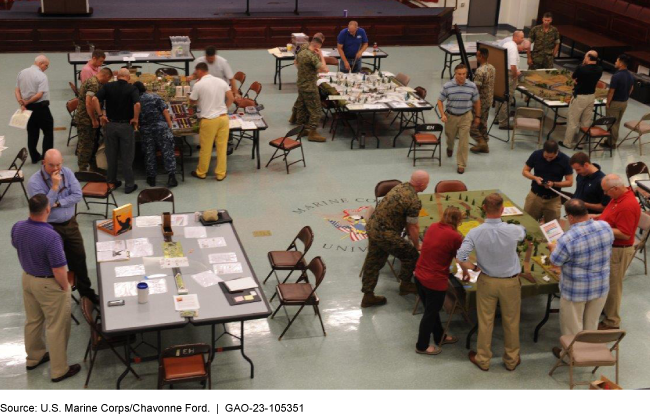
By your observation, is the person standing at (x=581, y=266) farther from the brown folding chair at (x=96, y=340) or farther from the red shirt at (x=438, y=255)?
the brown folding chair at (x=96, y=340)

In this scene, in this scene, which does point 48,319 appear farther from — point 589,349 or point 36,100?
point 36,100

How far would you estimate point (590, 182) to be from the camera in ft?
26.5

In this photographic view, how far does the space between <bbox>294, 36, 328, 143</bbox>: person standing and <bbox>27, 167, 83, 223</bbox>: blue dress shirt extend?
19.1ft

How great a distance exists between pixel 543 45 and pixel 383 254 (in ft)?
30.7

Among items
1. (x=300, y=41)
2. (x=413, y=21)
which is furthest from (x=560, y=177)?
(x=413, y=21)

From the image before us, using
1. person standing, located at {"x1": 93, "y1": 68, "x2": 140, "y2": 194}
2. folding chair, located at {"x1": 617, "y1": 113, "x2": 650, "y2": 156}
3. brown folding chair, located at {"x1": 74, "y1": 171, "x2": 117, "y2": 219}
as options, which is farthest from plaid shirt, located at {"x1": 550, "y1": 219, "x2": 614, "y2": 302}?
folding chair, located at {"x1": 617, "y1": 113, "x2": 650, "y2": 156}

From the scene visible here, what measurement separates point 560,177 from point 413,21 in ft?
39.5

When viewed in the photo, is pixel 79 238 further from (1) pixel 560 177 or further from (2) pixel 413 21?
(2) pixel 413 21

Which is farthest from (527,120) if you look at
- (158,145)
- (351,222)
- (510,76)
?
(158,145)

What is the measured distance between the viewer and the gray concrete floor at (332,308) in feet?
22.8

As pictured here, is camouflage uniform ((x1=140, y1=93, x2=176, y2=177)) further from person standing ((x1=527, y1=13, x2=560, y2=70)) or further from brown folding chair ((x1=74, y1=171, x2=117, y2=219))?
person standing ((x1=527, y1=13, x2=560, y2=70))

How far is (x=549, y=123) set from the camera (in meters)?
14.3

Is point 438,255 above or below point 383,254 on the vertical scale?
above

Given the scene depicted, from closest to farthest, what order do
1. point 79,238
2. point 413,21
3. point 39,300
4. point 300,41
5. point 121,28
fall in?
Answer: point 39,300
point 79,238
point 300,41
point 121,28
point 413,21
